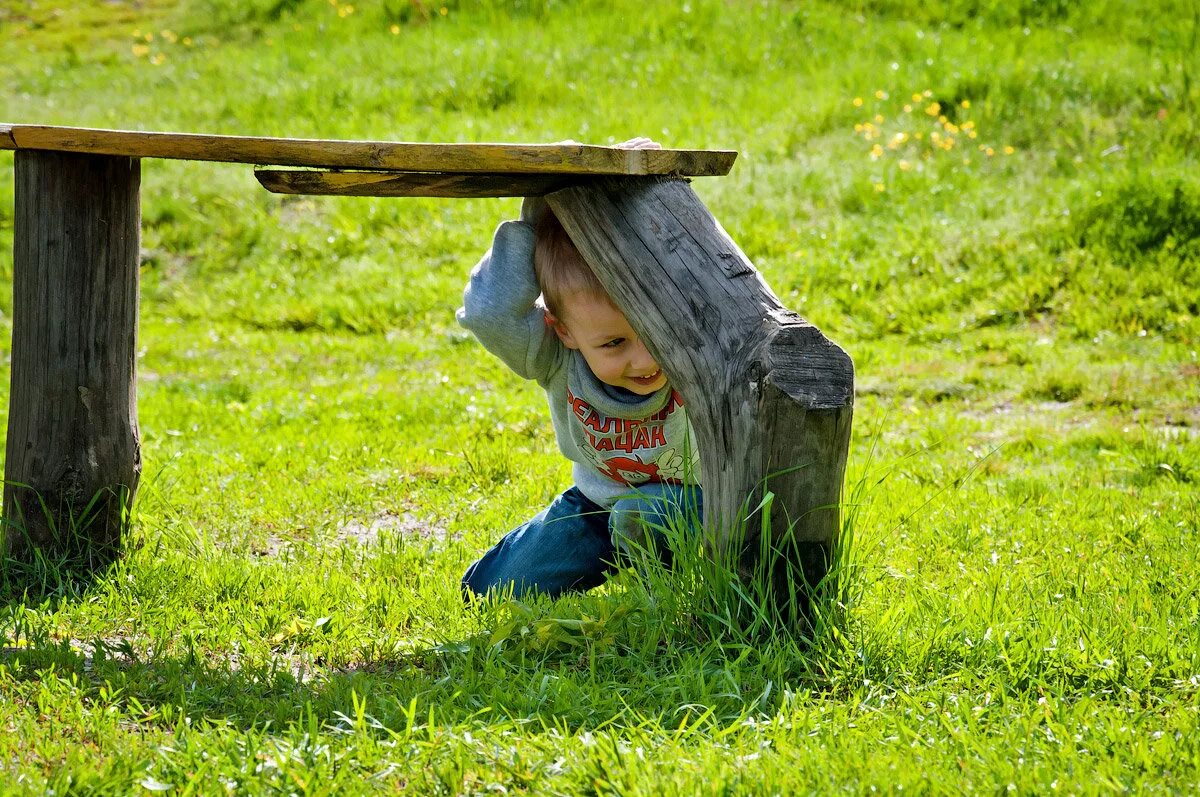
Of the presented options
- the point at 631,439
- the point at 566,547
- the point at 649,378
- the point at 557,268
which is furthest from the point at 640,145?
the point at 566,547

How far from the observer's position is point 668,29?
13609mm

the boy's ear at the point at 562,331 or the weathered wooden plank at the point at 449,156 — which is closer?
the weathered wooden plank at the point at 449,156

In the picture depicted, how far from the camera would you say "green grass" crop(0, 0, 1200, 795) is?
8.90 feet

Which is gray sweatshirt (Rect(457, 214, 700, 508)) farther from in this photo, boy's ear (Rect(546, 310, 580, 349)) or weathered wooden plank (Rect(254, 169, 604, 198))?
weathered wooden plank (Rect(254, 169, 604, 198))

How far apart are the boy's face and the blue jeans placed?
0.41m

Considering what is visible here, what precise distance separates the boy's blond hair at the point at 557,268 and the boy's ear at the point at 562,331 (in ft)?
0.10

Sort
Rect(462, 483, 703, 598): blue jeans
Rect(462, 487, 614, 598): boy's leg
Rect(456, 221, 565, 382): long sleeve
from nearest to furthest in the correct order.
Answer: Rect(456, 221, 565, 382): long sleeve < Rect(462, 483, 703, 598): blue jeans < Rect(462, 487, 614, 598): boy's leg

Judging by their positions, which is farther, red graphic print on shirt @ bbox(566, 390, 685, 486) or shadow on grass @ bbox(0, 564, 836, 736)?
red graphic print on shirt @ bbox(566, 390, 685, 486)

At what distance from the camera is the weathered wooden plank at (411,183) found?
3195 millimetres

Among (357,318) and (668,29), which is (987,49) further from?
(357,318)

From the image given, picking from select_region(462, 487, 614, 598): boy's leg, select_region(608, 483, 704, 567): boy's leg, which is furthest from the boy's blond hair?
select_region(462, 487, 614, 598): boy's leg

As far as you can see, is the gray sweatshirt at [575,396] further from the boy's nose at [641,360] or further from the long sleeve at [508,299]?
the boy's nose at [641,360]

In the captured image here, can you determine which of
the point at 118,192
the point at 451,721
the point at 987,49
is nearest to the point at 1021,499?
the point at 451,721

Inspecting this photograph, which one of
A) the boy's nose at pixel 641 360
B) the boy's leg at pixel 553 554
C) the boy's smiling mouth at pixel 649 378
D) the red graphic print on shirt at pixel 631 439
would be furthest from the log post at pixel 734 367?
the boy's leg at pixel 553 554
